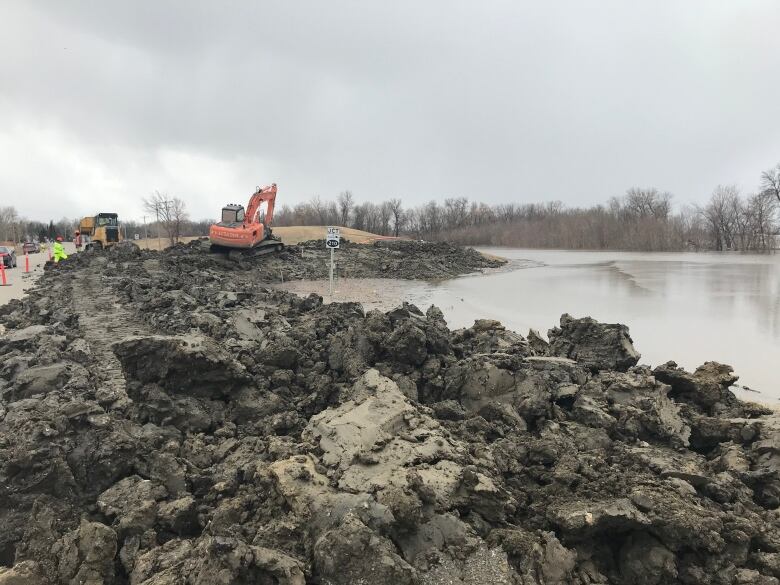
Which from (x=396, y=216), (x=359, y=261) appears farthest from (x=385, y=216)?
(x=359, y=261)

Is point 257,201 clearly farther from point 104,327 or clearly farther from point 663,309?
point 663,309

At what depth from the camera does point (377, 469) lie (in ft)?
11.1

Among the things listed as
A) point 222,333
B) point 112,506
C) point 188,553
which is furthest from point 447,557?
point 222,333

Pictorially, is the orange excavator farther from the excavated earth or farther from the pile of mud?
the excavated earth

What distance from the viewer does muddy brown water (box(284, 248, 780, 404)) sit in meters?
9.22

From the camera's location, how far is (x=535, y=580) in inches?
106

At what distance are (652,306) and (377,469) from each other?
46.2 ft

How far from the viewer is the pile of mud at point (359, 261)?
24.1 metres

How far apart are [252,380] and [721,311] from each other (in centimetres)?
1401

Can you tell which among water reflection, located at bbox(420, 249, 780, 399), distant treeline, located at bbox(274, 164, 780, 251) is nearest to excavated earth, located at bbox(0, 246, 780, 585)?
water reflection, located at bbox(420, 249, 780, 399)

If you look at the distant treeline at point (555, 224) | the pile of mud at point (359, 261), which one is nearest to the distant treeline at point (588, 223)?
the distant treeline at point (555, 224)

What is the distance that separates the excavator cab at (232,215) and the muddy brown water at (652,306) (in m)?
4.40

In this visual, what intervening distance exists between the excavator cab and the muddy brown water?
14.4 feet

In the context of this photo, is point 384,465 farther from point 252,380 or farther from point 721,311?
point 721,311
